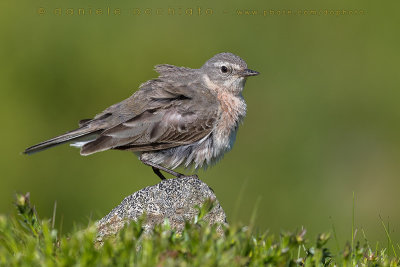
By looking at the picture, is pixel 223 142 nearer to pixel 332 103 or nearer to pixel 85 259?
pixel 85 259

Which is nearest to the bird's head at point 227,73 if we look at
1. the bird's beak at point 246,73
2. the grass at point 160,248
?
the bird's beak at point 246,73

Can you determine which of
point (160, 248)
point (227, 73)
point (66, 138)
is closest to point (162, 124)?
point (66, 138)

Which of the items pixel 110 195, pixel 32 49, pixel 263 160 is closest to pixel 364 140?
pixel 263 160

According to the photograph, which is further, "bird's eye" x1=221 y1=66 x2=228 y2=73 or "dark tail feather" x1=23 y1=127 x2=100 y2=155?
"bird's eye" x1=221 y1=66 x2=228 y2=73

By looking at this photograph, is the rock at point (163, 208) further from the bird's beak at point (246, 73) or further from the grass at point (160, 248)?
the bird's beak at point (246, 73)

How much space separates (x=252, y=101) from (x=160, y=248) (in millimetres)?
10196

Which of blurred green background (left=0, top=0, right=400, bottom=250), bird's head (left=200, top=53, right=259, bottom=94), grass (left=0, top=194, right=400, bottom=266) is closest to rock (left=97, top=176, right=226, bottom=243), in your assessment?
grass (left=0, top=194, right=400, bottom=266)

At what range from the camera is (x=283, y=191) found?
1430cm

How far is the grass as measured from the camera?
587 cm

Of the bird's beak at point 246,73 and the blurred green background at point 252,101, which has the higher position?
the bird's beak at point 246,73

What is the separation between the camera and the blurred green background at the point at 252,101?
14227mm

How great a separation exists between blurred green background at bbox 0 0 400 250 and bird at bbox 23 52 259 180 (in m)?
4.02

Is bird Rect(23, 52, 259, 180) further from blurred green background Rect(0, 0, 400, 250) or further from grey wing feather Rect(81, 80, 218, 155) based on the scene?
blurred green background Rect(0, 0, 400, 250)

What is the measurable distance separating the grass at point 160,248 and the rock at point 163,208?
639mm
